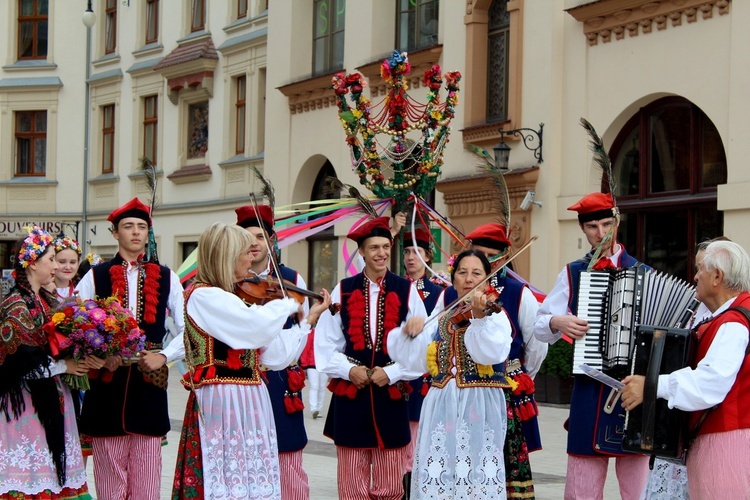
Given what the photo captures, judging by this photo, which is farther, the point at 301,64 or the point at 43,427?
the point at 301,64

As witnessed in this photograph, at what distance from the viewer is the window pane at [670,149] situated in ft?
47.7

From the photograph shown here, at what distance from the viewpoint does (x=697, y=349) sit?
18.0ft

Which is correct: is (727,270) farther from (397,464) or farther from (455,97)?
(455,97)

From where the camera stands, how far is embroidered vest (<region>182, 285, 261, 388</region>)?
6574mm

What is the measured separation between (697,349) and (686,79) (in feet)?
29.9

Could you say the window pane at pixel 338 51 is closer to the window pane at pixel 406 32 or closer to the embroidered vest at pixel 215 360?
the window pane at pixel 406 32

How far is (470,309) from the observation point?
6.83 metres

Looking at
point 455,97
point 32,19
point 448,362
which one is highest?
point 32,19

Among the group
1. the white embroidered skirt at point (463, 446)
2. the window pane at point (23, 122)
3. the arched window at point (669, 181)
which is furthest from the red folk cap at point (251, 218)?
the window pane at point (23, 122)

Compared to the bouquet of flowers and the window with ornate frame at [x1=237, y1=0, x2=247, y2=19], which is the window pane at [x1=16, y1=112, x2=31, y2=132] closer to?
the window with ornate frame at [x1=237, y1=0, x2=247, y2=19]

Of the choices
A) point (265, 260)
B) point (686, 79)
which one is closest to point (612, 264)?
point (265, 260)

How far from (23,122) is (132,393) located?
25.2 meters

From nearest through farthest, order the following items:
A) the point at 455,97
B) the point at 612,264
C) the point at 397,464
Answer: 1. the point at 612,264
2. the point at 397,464
3. the point at 455,97

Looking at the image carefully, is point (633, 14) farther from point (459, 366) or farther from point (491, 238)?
point (459, 366)
